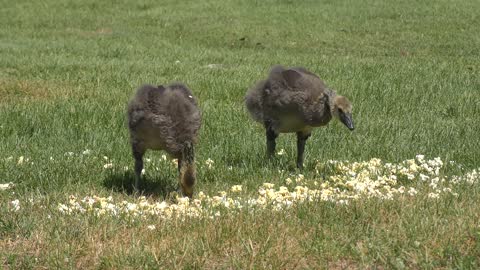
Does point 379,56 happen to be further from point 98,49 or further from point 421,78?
point 98,49

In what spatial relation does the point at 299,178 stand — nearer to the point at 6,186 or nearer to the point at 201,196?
the point at 201,196

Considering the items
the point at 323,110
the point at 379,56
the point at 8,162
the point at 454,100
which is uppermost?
the point at 323,110

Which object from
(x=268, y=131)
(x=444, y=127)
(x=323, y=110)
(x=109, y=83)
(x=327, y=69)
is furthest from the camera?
(x=327, y=69)

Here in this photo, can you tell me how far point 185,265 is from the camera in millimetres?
5043

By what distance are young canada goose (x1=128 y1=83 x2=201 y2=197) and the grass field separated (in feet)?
1.43

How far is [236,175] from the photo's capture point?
8352mm

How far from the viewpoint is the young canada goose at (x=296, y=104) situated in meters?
8.18

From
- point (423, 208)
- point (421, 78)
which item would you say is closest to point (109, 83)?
point (421, 78)

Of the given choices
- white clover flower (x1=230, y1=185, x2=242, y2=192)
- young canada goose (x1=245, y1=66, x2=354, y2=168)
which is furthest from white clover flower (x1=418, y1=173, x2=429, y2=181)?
white clover flower (x1=230, y1=185, x2=242, y2=192)

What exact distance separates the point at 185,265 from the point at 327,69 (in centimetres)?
1366

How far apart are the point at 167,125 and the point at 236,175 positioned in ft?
4.93

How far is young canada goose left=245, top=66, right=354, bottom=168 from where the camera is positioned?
26.8 ft

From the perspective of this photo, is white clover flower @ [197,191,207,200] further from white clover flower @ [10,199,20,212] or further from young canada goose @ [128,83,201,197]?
white clover flower @ [10,199,20,212]

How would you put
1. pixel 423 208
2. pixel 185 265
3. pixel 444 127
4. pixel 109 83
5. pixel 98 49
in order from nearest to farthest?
pixel 185 265 < pixel 423 208 < pixel 444 127 < pixel 109 83 < pixel 98 49
